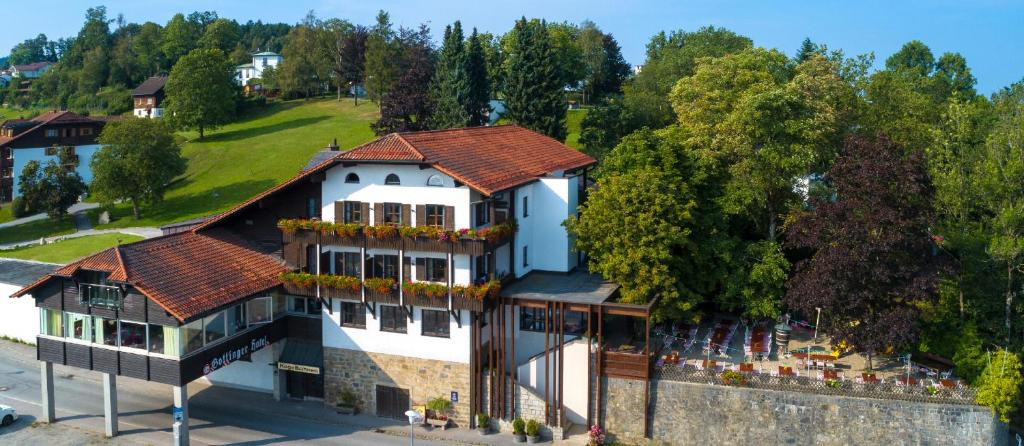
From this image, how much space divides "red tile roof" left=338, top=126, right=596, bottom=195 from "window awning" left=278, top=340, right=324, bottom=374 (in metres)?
8.88

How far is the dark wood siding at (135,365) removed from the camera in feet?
111

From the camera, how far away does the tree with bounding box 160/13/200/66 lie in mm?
150375

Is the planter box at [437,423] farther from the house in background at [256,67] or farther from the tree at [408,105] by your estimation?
the house in background at [256,67]

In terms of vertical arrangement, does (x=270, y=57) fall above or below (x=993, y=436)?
above

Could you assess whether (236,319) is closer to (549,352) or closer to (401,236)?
(401,236)

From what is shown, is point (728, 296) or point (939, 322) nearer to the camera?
point (939, 322)

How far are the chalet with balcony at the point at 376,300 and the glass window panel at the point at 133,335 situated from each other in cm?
7

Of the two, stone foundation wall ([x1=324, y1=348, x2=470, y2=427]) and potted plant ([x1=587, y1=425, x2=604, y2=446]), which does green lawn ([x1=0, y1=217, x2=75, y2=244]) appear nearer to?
stone foundation wall ([x1=324, y1=348, x2=470, y2=427])

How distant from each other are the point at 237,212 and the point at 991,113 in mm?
45636

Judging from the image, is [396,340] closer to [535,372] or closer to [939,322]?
[535,372]

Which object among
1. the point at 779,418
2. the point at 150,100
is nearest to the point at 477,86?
the point at 779,418

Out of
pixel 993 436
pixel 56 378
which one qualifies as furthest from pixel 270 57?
pixel 993 436

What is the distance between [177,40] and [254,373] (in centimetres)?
12596

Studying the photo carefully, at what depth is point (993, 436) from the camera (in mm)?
31766
